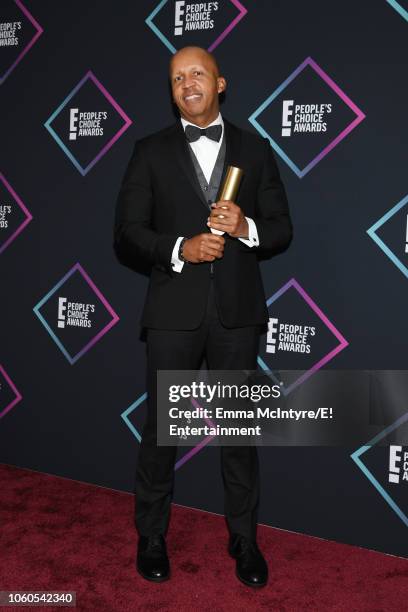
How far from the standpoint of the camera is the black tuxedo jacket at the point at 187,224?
1956 millimetres

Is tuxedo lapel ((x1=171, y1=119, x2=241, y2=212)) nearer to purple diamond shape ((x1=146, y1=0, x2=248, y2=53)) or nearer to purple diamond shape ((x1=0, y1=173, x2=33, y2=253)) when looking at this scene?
purple diamond shape ((x1=146, y1=0, x2=248, y2=53))

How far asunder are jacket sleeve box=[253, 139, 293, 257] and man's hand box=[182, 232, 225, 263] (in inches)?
9.3

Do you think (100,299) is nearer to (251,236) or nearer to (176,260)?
(176,260)

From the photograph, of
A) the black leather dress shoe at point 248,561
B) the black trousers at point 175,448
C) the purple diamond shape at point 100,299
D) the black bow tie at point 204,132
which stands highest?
the black bow tie at point 204,132

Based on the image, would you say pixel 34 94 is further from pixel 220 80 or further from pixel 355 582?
pixel 355 582

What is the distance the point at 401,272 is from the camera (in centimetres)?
218

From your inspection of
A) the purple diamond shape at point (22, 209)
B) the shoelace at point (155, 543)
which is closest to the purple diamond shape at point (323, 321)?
the shoelace at point (155, 543)

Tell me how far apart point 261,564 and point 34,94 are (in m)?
2.24

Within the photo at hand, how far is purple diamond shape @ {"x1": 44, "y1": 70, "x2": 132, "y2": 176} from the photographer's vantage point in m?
2.58

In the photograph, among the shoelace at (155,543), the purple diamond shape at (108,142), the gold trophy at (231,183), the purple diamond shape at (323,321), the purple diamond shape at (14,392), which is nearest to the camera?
the gold trophy at (231,183)

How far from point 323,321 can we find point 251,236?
0.56m

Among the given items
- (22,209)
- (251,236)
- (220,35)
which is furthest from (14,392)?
(220,35)

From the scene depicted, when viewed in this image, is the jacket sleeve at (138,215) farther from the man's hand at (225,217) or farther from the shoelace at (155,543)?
the shoelace at (155,543)

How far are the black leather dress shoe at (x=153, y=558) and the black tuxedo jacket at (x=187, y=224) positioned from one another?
2.56 feet
